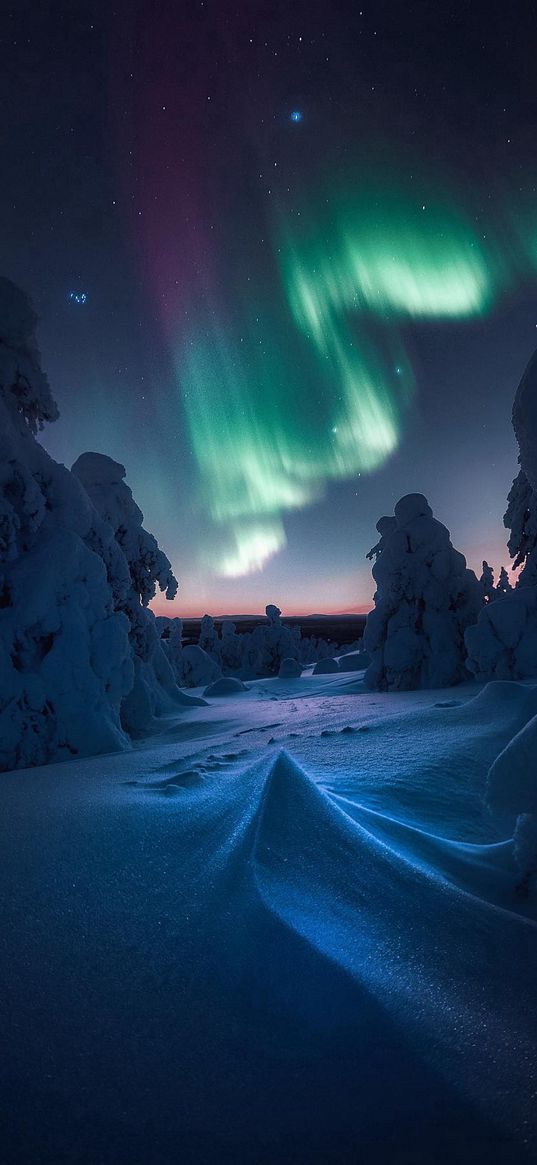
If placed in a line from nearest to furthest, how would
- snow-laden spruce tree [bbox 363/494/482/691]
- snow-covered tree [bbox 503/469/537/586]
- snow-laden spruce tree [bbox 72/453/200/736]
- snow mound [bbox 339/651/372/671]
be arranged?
snow-laden spruce tree [bbox 72/453/200/736] < snow-covered tree [bbox 503/469/537/586] < snow-laden spruce tree [bbox 363/494/482/691] < snow mound [bbox 339/651/372/671]

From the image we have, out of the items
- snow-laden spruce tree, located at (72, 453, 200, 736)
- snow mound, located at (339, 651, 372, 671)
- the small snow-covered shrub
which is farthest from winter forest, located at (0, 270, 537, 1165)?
snow mound, located at (339, 651, 372, 671)

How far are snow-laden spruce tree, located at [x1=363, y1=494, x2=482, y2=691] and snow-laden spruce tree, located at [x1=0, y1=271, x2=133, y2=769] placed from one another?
829cm

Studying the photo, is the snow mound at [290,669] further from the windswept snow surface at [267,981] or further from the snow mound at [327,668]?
the windswept snow surface at [267,981]

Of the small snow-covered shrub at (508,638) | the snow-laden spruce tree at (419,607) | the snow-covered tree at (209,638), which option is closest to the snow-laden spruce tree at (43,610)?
the small snow-covered shrub at (508,638)

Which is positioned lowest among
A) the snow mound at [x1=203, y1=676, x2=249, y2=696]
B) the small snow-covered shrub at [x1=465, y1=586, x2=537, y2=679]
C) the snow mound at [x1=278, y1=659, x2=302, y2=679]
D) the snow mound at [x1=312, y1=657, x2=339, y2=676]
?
the snow mound at [x1=312, y1=657, x2=339, y2=676]

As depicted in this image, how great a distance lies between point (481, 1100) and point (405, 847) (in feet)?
4.17

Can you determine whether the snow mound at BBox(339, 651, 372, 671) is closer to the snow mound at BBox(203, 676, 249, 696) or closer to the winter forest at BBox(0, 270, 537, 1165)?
the snow mound at BBox(203, 676, 249, 696)

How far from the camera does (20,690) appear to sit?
5.68 m

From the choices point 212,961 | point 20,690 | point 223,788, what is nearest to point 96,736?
point 20,690

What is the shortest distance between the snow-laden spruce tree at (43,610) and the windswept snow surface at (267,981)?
10.3ft

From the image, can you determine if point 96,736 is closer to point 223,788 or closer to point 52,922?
point 223,788

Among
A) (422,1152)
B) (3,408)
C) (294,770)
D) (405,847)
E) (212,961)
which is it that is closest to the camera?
(422,1152)

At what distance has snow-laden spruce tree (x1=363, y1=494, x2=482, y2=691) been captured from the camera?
484 inches

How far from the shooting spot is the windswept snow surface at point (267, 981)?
3.38 ft
